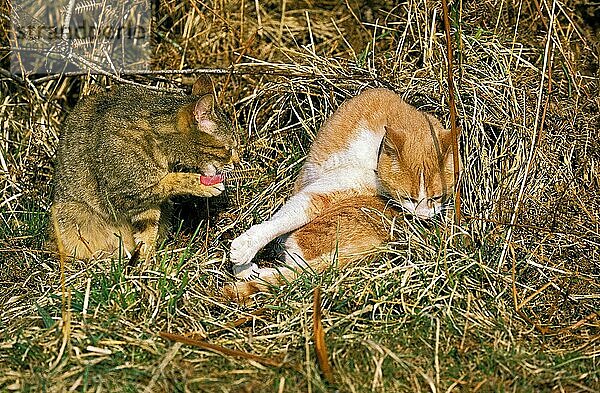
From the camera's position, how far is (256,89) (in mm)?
4148

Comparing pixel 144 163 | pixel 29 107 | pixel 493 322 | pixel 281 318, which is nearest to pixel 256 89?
pixel 144 163

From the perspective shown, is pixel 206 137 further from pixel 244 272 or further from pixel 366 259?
pixel 366 259

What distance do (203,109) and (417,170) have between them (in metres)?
0.96

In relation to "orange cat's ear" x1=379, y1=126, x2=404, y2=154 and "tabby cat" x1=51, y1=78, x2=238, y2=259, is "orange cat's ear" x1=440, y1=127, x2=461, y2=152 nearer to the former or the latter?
"orange cat's ear" x1=379, y1=126, x2=404, y2=154

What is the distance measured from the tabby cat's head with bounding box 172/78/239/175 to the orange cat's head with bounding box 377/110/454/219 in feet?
2.25

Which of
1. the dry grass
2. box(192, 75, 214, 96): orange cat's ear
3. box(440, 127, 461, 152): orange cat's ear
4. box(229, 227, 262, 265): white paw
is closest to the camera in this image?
the dry grass

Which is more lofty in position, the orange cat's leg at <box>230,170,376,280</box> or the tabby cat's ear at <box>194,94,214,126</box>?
the tabby cat's ear at <box>194,94,214,126</box>

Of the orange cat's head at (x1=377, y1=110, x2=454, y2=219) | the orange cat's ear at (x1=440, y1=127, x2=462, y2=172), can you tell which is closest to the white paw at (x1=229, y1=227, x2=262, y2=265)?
the orange cat's head at (x1=377, y1=110, x2=454, y2=219)

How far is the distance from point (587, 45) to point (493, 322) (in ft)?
6.58

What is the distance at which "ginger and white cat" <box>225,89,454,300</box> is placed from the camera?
126 inches

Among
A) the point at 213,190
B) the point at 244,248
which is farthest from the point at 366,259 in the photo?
the point at 213,190

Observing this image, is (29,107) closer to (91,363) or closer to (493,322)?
(91,363)

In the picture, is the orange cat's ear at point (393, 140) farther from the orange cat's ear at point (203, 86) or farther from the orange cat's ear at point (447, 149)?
the orange cat's ear at point (203, 86)

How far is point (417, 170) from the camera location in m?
3.22
